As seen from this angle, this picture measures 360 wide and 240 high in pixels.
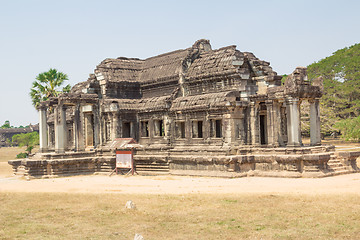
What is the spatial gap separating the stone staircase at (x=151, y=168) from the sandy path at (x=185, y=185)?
192 cm

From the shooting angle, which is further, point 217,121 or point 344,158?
point 217,121

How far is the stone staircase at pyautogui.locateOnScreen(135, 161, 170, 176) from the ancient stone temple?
0.08 metres

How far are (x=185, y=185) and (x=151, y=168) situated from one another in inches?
282

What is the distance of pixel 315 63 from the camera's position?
185 feet

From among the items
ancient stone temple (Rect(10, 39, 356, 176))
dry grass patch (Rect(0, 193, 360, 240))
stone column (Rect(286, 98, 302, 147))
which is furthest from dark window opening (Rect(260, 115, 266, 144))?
dry grass patch (Rect(0, 193, 360, 240))

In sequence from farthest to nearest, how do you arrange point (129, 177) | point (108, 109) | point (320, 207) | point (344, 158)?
point (108, 109) → point (129, 177) → point (344, 158) → point (320, 207)

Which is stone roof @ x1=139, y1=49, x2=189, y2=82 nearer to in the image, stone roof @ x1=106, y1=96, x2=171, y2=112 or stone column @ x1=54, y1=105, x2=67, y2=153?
stone roof @ x1=106, y1=96, x2=171, y2=112

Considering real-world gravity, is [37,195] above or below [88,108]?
below

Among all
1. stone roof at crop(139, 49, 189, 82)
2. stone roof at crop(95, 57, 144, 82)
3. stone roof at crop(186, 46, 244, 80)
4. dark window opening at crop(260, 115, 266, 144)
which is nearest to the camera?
stone roof at crop(186, 46, 244, 80)

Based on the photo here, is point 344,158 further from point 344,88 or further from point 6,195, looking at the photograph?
point 344,88

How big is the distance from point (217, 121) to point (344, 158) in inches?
286

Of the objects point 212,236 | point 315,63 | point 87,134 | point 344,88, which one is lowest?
point 212,236

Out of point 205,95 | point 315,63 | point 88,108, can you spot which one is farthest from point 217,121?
point 315,63

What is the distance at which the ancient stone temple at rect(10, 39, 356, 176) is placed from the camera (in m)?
24.4
